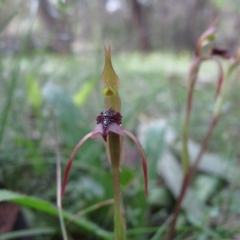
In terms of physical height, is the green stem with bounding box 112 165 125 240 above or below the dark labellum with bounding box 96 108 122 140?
below

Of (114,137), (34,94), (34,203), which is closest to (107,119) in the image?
(114,137)

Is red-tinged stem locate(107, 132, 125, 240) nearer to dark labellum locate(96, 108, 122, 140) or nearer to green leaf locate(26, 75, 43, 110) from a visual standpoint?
dark labellum locate(96, 108, 122, 140)

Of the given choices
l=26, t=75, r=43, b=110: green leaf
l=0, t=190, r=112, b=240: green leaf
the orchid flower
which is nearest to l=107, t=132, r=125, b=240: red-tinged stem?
the orchid flower

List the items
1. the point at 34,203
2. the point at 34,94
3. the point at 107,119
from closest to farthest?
1. the point at 107,119
2. the point at 34,203
3. the point at 34,94

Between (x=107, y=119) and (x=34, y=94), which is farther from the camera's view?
(x=34, y=94)

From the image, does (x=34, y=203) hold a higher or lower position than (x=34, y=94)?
lower

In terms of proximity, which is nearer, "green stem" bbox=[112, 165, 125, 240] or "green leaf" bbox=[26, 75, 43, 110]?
"green stem" bbox=[112, 165, 125, 240]

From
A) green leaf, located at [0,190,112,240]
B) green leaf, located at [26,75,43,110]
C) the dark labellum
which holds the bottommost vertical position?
green leaf, located at [0,190,112,240]

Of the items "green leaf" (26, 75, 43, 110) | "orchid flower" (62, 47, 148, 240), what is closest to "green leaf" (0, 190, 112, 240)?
"orchid flower" (62, 47, 148, 240)

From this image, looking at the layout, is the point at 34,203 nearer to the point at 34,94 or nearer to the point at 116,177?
the point at 116,177

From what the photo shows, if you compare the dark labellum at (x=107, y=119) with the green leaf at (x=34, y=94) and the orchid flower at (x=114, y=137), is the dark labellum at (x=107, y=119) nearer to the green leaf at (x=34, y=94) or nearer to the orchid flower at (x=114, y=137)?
the orchid flower at (x=114, y=137)

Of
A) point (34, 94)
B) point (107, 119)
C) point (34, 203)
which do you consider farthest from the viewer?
point (34, 94)

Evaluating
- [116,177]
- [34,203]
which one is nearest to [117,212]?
[116,177]

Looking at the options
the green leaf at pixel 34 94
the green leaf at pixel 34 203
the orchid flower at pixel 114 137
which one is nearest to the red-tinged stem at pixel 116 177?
the orchid flower at pixel 114 137
